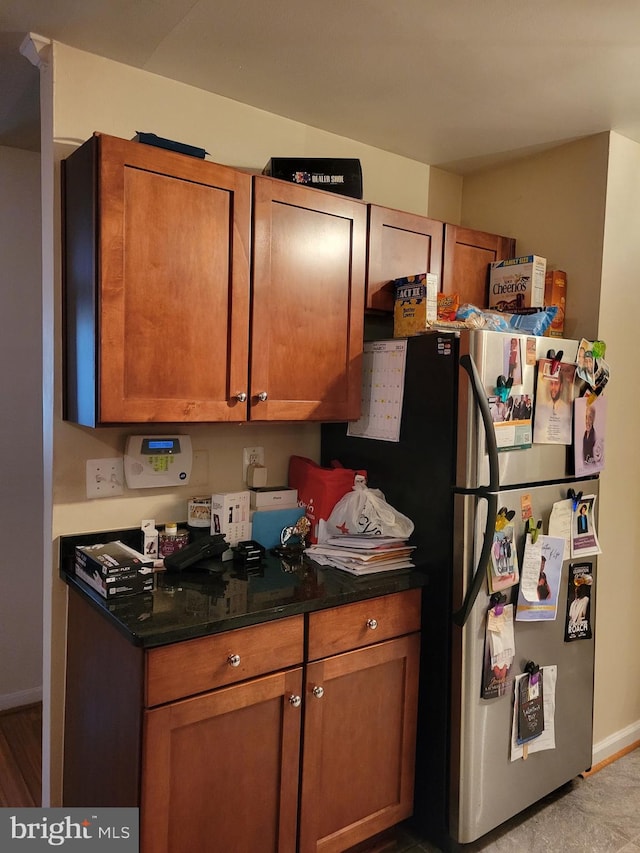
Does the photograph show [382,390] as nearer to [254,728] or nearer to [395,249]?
[395,249]

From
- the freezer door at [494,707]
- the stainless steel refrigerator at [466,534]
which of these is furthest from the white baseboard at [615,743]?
the stainless steel refrigerator at [466,534]

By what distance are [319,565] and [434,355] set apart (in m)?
0.77

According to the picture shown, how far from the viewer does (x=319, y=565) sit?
2.09 metres

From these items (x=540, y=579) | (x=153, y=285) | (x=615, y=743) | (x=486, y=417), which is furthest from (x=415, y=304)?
(x=615, y=743)

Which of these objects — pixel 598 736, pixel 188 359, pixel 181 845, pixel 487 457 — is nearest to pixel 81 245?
pixel 188 359

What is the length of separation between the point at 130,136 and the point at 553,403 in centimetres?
160

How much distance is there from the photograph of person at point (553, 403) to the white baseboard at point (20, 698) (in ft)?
8.12

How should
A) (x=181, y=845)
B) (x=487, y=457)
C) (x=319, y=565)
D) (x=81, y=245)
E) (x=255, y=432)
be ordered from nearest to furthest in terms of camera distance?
1. (x=181, y=845)
2. (x=81, y=245)
3. (x=487, y=457)
4. (x=319, y=565)
5. (x=255, y=432)

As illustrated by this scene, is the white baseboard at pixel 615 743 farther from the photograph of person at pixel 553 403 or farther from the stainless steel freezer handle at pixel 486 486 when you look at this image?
the photograph of person at pixel 553 403

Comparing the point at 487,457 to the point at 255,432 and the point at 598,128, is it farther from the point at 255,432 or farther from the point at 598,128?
the point at 598,128

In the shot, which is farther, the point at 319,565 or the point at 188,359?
the point at 319,565

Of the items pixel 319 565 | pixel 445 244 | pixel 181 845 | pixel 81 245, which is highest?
pixel 445 244

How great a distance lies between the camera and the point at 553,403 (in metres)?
2.11

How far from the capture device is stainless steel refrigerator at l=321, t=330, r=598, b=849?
6.32 feet
